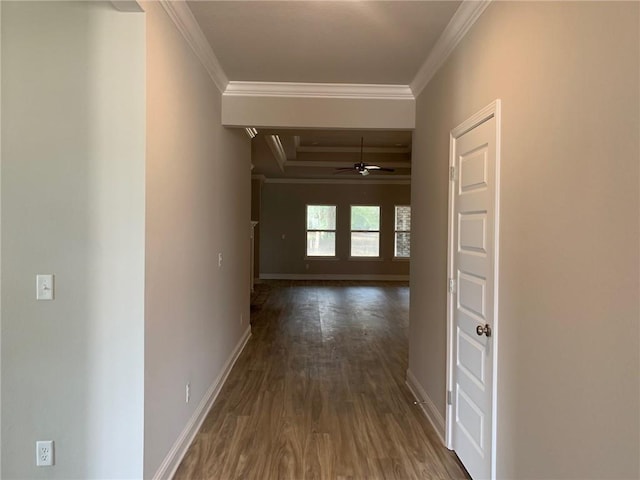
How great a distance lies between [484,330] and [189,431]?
1.96m

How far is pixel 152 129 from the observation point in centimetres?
192

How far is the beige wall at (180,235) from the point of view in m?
1.95

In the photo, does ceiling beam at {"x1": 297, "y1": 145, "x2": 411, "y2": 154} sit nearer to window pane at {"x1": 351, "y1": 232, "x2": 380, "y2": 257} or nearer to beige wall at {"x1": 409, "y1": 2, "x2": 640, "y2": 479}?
window pane at {"x1": 351, "y1": 232, "x2": 380, "y2": 257}

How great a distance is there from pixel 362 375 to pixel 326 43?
9.83 feet

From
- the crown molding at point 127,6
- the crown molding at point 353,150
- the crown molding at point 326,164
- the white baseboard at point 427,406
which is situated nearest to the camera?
the crown molding at point 127,6

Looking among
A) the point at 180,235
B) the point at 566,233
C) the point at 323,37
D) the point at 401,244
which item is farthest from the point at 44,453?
the point at 401,244

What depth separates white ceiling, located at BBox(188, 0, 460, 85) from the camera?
2.27 meters

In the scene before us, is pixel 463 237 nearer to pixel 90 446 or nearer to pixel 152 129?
pixel 152 129

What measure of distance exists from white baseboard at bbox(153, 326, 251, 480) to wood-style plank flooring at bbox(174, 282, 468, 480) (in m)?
0.05

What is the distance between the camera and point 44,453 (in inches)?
72.8

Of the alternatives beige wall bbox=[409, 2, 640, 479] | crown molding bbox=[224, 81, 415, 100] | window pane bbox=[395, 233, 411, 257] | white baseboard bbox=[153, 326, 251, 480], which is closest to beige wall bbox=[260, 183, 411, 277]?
window pane bbox=[395, 233, 411, 257]

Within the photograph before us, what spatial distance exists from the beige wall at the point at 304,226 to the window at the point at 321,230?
0.49 feet

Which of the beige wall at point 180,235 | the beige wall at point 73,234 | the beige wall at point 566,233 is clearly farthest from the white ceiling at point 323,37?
the beige wall at point 73,234

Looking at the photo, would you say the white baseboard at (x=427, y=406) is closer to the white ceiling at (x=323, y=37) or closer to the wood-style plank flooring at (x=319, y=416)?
the wood-style plank flooring at (x=319, y=416)
